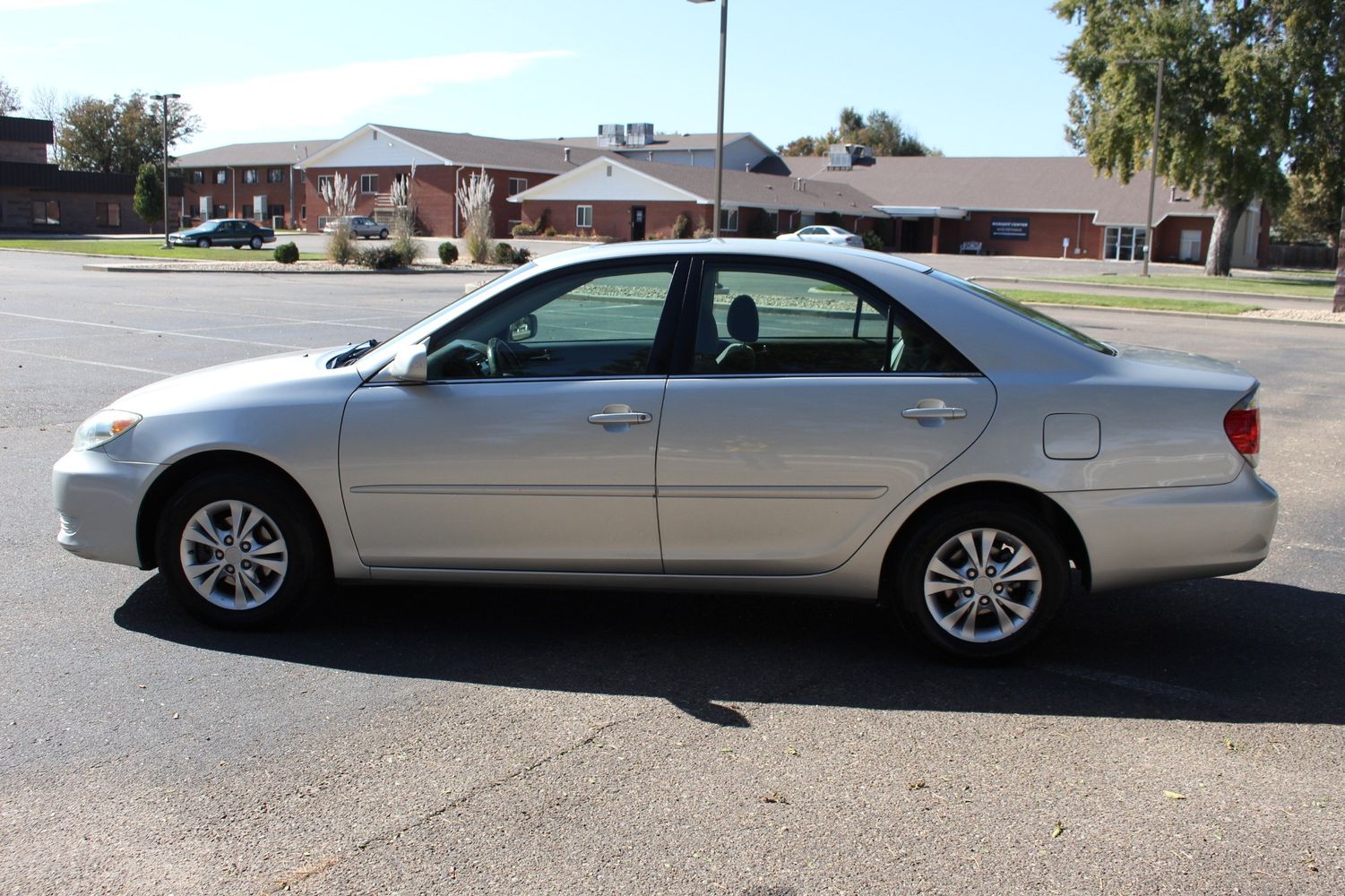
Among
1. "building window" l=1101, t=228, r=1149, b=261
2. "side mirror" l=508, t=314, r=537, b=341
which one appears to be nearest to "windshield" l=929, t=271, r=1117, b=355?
"side mirror" l=508, t=314, r=537, b=341

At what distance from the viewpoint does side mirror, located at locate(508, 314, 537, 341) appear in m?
5.33

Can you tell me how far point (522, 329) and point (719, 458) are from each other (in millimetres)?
1096

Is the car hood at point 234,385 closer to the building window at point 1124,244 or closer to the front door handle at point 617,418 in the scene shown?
the front door handle at point 617,418

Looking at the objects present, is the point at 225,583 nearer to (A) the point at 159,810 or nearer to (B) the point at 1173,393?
(A) the point at 159,810

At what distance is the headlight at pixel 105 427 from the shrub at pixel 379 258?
35.2m

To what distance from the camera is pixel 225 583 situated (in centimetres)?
535

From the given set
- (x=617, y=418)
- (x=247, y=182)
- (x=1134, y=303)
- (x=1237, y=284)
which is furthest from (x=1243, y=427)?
(x=247, y=182)

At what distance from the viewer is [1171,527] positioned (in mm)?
4980

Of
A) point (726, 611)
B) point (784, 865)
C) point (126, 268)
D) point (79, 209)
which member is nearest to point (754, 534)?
point (726, 611)

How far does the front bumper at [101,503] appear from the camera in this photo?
5.29m

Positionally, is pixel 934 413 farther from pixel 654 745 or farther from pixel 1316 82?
pixel 1316 82

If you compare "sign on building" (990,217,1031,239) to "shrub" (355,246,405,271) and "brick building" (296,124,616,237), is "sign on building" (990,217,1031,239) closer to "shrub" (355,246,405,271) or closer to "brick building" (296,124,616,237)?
"brick building" (296,124,616,237)

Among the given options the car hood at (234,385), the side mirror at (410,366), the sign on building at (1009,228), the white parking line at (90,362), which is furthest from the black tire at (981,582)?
the sign on building at (1009,228)

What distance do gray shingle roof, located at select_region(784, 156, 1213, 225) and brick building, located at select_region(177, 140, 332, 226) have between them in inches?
1483
